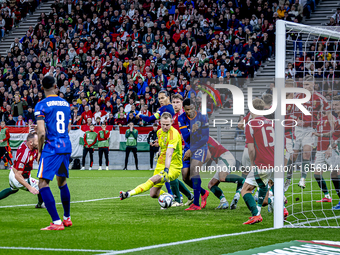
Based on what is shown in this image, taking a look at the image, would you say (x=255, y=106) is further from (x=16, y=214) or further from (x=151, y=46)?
(x=151, y=46)

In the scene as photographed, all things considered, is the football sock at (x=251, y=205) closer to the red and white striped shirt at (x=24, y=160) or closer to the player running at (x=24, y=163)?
the player running at (x=24, y=163)

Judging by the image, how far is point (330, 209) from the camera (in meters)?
9.06

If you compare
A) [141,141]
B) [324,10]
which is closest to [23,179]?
[141,141]

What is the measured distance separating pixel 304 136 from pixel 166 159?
3.65 metres

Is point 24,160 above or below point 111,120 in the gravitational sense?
below

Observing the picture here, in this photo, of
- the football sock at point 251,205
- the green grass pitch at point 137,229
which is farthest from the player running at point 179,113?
the football sock at point 251,205

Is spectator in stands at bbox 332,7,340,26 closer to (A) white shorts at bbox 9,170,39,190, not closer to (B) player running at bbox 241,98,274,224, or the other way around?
(B) player running at bbox 241,98,274,224

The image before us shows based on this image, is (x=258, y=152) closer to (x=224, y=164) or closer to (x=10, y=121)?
(x=224, y=164)

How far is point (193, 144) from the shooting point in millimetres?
9305

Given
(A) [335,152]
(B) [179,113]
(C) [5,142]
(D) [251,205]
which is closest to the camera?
(D) [251,205]

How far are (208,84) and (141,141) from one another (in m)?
3.91

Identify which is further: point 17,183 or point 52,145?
point 17,183

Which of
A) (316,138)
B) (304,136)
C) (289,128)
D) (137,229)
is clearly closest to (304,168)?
(316,138)

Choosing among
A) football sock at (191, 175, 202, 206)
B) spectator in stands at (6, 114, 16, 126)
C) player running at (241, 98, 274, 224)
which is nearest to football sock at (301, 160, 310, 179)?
football sock at (191, 175, 202, 206)
